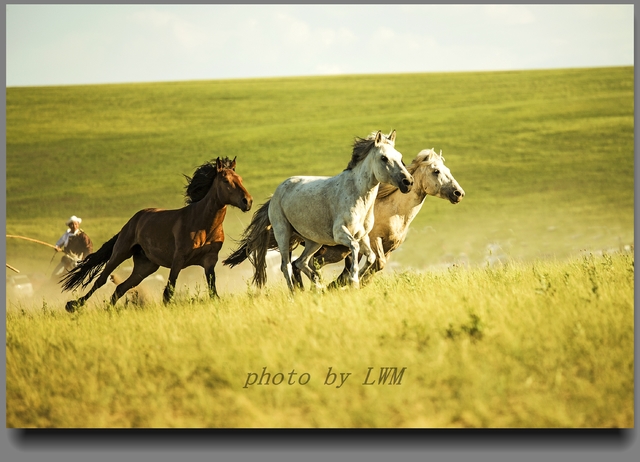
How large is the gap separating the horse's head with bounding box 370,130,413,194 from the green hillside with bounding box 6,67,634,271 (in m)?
12.5

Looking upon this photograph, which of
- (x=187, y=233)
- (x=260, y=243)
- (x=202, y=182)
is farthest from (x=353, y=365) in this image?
(x=202, y=182)

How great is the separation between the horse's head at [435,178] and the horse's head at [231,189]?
2219 mm

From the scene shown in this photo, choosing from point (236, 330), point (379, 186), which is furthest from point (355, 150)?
point (236, 330)

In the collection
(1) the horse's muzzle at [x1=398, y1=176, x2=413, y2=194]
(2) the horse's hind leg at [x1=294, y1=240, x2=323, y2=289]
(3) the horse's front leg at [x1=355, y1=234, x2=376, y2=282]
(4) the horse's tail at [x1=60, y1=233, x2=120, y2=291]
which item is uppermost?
(1) the horse's muzzle at [x1=398, y1=176, x2=413, y2=194]

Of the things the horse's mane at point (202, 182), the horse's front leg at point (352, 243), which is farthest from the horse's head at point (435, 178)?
the horse's mane at point (202, 182)

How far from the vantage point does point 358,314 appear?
7.45 m

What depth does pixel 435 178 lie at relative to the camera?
930cm

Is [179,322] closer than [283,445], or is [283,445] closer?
[283,445]

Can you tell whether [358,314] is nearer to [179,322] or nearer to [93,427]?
[179,322]

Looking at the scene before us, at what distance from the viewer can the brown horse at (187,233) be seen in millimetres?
9562

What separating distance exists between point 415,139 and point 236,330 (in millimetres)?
24917

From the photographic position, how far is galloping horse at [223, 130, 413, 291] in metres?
8.43

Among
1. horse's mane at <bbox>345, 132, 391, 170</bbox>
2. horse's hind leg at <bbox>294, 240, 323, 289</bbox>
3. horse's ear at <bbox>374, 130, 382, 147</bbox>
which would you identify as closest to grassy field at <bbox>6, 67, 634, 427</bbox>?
horse's hind leg at <bbox>294, 240, 323, 289</bbox>

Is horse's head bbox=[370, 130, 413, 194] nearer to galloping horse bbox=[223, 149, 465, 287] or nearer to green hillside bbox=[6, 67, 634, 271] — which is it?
galloping horse bbox=[223, 149, 465, 287]
